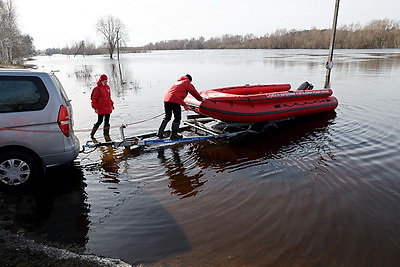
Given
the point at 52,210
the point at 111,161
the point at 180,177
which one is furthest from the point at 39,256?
the point at 111,161

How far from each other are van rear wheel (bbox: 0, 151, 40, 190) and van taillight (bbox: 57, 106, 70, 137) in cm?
61

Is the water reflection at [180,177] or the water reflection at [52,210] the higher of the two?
the water reflection at [52,210]

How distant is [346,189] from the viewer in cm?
482

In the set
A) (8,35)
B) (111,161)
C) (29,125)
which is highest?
(8,35)

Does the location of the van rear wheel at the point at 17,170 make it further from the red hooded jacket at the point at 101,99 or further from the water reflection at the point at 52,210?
the red hooded jacket at the point at 101,99

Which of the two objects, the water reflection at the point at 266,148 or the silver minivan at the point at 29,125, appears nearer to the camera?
the silver minivan at the point at 29,125

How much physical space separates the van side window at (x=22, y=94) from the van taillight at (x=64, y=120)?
0.24 meters

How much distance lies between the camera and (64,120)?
4.43 meters

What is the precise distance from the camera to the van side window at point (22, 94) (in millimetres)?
4168

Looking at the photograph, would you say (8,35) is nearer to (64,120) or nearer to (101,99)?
(101,99)

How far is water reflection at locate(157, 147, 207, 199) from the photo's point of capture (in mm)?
4770

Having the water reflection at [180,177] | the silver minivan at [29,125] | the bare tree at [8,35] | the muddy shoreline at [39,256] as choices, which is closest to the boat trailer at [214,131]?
the water reflection at [180,177]

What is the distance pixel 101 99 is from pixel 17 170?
10.2 feet

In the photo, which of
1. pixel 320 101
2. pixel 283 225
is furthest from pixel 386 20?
pixel 283 225
